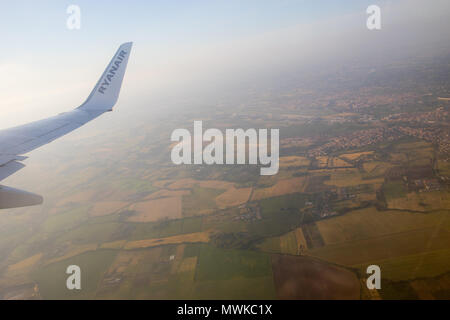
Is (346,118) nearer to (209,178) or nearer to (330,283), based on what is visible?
(209,178)

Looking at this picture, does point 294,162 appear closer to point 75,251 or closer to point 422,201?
point 422,201

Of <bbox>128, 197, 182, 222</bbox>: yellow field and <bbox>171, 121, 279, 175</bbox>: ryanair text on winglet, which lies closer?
<bbox>128, 197, 182, 222</bbox>: yellow field

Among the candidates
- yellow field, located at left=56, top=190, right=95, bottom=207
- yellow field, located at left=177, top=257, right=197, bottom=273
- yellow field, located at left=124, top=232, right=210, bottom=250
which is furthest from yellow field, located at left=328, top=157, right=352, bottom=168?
yellow field, located at left=56, top=190, right=95, bottom=207

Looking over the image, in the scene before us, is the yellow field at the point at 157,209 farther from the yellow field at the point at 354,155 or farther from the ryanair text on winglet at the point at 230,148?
the yellow field at the point at 354,155

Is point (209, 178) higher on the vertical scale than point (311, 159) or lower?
lower

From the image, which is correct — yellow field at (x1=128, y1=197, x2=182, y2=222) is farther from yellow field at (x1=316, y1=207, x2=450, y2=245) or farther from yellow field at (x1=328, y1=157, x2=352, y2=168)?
yellow field at (x1=328, y1=157, x2=352, y2=168)

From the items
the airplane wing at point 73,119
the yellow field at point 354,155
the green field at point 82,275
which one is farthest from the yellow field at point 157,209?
the yellow field at point 354,155
